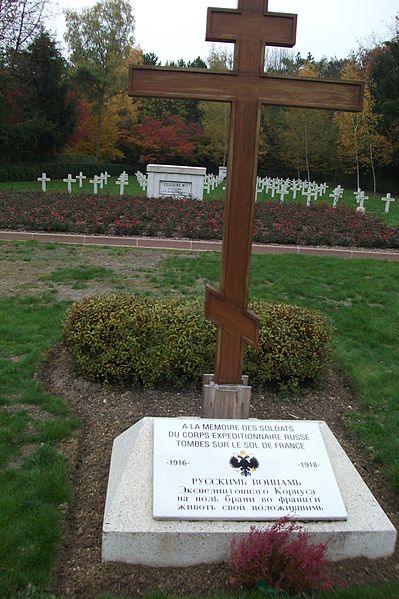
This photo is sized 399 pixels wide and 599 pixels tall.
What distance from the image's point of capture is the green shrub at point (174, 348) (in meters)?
4.27

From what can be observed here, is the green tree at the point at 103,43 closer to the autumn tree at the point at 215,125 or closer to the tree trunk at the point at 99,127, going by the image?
the tree trunk at the point at 99,127

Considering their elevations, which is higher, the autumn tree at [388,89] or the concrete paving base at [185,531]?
the autumn tree at [388,89]

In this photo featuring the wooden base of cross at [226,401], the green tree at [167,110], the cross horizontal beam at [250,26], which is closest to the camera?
the cross horizontal beam at [250,26]

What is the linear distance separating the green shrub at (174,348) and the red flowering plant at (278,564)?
6.35 feet

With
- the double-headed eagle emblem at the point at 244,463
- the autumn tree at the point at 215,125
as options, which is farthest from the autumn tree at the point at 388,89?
the double-headed eagle emblem at the point at 244,463

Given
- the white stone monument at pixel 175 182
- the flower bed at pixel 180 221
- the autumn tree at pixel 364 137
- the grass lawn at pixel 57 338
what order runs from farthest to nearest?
the autumn tree at pixel 364 137
the white stone monument at pixel 175 182
the flower bed at pixel 180 221
the grass lawn at pixel 57 338

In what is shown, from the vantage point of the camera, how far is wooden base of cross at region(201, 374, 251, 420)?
10.7 ft

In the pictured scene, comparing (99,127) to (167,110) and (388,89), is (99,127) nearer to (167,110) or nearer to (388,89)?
(167,110)

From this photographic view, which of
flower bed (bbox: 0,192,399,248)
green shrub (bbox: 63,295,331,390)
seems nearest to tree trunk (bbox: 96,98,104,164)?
flower bed (bbox: 0,192,399,248)

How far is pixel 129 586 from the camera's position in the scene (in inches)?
97.0

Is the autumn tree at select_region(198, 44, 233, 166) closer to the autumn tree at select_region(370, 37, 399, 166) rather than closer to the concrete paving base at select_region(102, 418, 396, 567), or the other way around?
the autumn tree at select_region(370, 37, 399, 166)

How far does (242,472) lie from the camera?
278 centimetres

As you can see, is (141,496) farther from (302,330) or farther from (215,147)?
(215,147)

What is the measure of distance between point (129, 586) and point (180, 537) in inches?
11.5
